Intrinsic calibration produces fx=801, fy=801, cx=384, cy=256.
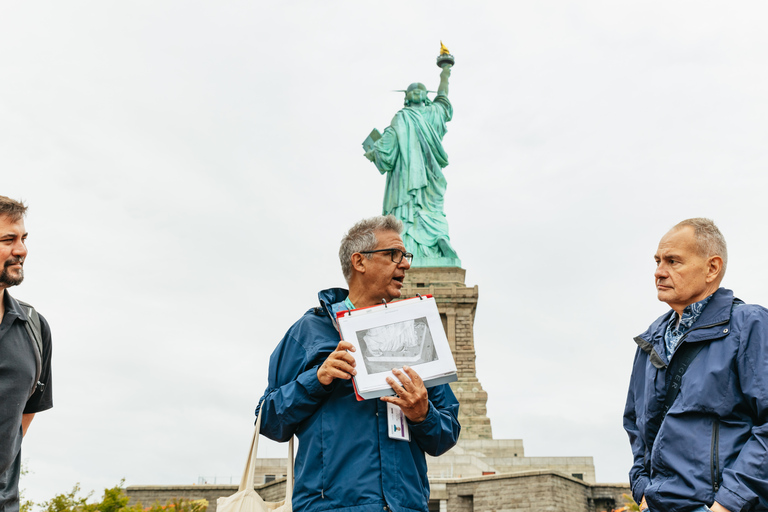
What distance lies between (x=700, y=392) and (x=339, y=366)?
4.75 ft

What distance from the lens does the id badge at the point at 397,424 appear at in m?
3.37

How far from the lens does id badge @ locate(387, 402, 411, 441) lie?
11.0ft

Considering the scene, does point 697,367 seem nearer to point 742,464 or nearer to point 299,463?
point 742,464

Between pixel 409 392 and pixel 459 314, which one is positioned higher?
pixel 459 314

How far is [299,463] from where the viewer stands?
3463 mm

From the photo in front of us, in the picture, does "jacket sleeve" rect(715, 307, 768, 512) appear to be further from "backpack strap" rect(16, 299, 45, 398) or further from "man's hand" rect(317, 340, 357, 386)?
"backpack strap" rect(16, 299, 45, 398)

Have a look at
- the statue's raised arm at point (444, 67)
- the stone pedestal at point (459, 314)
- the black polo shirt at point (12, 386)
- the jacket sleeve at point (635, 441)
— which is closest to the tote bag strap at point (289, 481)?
the black polo shirt at point (12, 386)

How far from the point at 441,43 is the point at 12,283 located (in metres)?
25.7

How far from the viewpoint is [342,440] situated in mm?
3377

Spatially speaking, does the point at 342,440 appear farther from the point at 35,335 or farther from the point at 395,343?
the point at 35,335

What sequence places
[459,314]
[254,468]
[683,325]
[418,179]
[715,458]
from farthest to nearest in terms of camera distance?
[418,179] → [459,314] → [683,325] → [254,468] → [715,458]

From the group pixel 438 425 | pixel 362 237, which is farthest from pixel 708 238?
pixel 362 237

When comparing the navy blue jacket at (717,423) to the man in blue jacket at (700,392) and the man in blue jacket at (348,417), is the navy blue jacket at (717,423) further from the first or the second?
the man in blue jacket at (348,417)

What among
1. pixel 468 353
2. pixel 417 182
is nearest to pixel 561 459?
pixel 468 353
